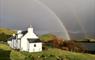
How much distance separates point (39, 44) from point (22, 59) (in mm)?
12461

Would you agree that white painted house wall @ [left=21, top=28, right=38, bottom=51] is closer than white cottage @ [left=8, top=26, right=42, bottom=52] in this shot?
No

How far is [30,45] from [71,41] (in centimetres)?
1312

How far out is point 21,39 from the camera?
46.0 metres

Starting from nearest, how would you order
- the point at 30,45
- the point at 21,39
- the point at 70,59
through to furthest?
the point at 70,59 → the point at 30,45 → the point at 21,39

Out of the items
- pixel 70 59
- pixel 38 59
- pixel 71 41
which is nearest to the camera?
pixel 38 59

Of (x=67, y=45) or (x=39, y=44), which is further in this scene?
(x=67, y=45)

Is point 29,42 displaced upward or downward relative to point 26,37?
downward

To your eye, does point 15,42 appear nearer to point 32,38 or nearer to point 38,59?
point 32,38

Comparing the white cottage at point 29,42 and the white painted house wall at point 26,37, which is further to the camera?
the white painted house wall at point 26,37

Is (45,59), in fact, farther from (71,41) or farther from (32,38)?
(71,41)

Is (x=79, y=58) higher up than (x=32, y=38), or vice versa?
(x=32, y=38)

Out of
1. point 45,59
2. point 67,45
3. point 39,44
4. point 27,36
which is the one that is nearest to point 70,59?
point 45,59

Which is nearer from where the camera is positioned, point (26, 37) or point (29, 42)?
point (29, 42)

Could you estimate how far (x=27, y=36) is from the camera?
150 ft
